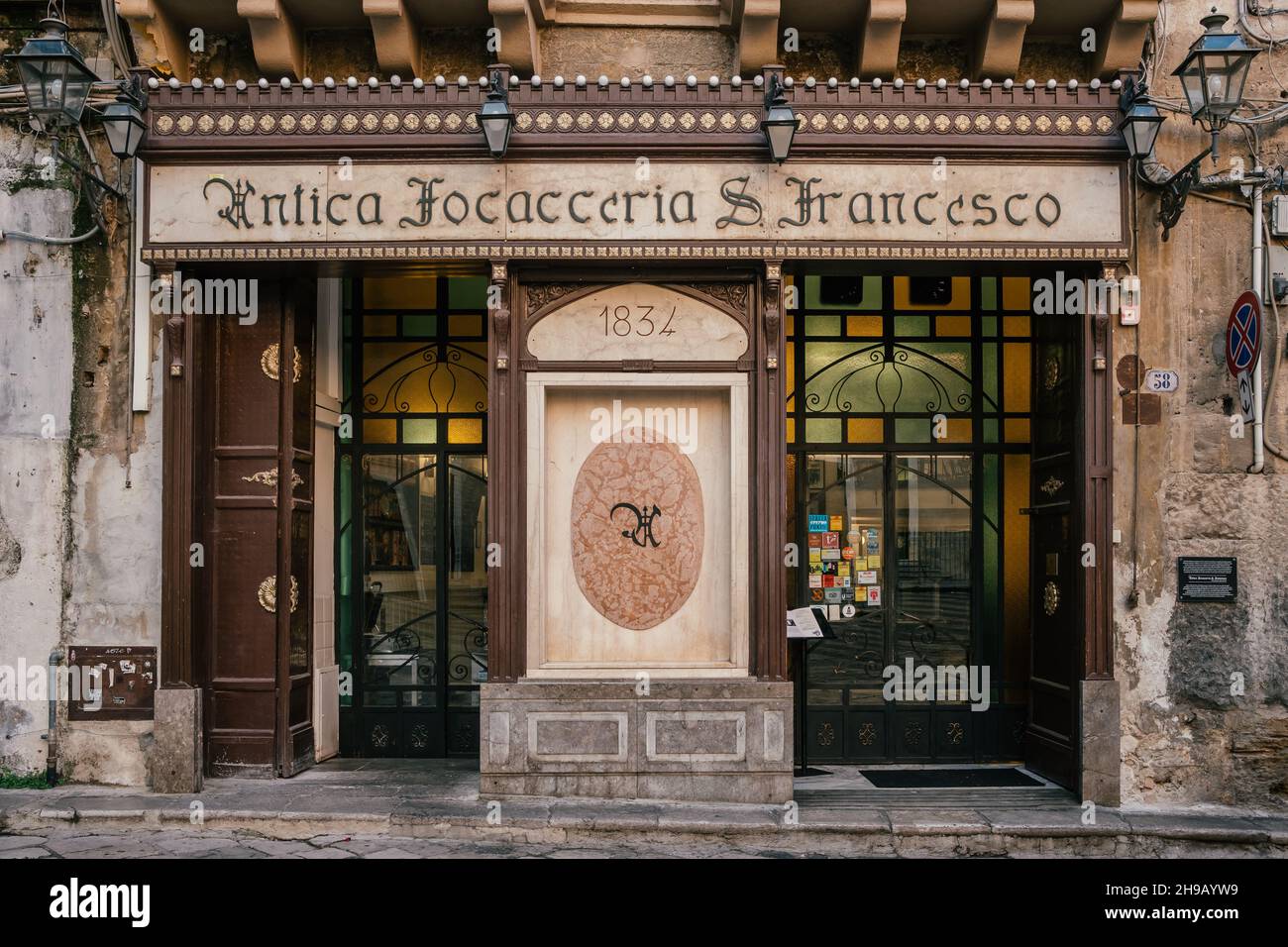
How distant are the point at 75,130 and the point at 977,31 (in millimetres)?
7215

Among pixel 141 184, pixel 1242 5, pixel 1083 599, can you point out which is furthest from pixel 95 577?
pixel 1242 5

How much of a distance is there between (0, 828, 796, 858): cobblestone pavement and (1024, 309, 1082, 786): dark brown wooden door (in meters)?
2.78

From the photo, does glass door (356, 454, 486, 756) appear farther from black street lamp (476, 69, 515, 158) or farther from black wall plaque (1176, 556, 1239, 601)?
black wall plaque (1176, 556, 1239, 601)

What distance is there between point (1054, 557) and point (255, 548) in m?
6.46

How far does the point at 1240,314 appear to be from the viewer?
813 cm

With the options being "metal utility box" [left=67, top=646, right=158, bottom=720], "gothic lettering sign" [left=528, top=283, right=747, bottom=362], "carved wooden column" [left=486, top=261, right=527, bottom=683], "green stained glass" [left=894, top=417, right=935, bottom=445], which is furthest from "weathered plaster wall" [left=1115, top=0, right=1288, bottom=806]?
"metal utility box" [left=67, top=646, right=158, bottom=720]

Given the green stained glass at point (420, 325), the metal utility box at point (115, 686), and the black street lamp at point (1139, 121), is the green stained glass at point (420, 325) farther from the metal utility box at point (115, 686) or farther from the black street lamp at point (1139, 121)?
the black street lamp at point (1139, 121)

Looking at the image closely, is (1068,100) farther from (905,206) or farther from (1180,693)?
(1180,693)

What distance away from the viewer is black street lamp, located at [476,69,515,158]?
7.84 meters

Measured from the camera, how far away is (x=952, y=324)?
9.77 meters

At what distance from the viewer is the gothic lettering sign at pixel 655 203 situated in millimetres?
8156

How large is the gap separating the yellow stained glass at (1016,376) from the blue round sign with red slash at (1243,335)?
67.0 inches

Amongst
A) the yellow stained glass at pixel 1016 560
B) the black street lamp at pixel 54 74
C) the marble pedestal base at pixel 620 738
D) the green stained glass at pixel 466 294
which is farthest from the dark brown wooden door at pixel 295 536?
the yellow stained glass at pixel 1016 560

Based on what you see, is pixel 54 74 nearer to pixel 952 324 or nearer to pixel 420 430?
pixel 420 430
